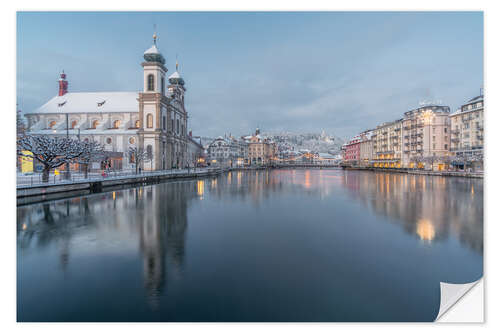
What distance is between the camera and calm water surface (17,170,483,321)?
5.70m

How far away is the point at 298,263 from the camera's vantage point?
8.02 meters

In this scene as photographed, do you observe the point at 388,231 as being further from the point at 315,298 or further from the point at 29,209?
the point at 29,209

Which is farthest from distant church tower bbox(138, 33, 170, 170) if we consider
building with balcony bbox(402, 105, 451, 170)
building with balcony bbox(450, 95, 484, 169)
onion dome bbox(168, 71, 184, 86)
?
building with balcony bbox(402, 105, 451, 170)

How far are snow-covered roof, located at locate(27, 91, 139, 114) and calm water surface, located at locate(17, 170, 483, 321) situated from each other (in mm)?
49609

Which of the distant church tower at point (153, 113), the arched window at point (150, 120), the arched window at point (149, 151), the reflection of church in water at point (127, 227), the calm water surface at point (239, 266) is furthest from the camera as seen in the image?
the arched window at point (150, 120)

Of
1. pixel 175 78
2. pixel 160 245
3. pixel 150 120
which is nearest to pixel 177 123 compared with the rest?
pixel 150 120

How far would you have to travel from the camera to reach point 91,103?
5972 centimetres

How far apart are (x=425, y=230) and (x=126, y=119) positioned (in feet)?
193

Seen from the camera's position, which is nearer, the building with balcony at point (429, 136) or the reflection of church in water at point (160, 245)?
the reflection of church in water at point (160, 245)

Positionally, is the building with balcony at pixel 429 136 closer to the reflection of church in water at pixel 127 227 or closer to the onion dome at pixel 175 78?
the reflection of church in water at pixel 127 227

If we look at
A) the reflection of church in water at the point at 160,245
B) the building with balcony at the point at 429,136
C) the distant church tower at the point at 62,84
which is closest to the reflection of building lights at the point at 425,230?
the reflection of church in water at the point at 160,245

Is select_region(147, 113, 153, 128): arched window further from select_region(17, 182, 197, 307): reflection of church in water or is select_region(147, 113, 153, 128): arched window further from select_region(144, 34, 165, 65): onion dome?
select_region(17, 182, 197, 307): reflection of church in water

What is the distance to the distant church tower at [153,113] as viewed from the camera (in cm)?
5156

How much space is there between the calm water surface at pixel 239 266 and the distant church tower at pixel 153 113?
37.7m
